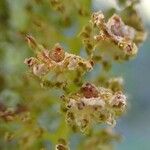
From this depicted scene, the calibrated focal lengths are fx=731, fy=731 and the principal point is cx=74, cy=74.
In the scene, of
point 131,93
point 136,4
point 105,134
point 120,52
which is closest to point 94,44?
point 120,52

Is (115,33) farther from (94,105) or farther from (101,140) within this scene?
(101,140)

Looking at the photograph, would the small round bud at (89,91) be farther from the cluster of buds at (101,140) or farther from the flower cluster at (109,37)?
the cluster of buds at (101,140)

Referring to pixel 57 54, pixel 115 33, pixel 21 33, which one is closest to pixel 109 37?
pixel 115 33

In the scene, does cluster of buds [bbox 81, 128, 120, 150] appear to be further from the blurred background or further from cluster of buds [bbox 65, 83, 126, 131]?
cluster of buds [bbox 65, 83, 126, 131]

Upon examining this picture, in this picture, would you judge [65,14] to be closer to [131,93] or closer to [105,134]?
[105,134]

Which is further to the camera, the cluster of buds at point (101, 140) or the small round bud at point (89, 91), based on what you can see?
the cluster of buds at point (101, 140)

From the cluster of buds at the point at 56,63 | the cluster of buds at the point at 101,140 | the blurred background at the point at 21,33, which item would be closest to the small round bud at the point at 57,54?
the cluster of buds at the point at 56,63
